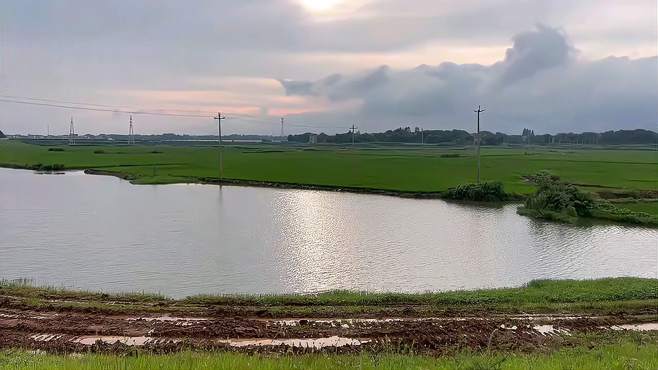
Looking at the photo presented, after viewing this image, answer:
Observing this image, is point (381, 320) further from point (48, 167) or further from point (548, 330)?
point (48, 167)

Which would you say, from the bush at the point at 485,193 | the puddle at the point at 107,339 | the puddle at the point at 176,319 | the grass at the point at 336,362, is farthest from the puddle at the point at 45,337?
the bush at the point at 485,193

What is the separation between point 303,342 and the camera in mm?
9016

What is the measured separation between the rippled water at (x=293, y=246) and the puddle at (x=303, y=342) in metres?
5.03

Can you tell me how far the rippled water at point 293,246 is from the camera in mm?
15242

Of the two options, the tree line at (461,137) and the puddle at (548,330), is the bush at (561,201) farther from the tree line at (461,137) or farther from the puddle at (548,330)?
the tree line at (461,137)

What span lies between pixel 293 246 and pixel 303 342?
34.8 ft

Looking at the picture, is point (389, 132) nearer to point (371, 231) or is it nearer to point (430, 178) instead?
point (430, 178)

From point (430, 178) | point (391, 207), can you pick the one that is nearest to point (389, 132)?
point (430, 178)

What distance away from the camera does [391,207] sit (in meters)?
32.0

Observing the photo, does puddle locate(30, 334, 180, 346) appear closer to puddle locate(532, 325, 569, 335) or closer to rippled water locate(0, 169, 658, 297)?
rippled water locate(0, 169, 658, 297)

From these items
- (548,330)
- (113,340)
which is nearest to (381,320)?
(548,330)

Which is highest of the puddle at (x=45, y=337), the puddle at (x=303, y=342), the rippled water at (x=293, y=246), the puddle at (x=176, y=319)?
the puddle at (x=45, y=337)

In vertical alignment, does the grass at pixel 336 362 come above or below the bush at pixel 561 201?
above

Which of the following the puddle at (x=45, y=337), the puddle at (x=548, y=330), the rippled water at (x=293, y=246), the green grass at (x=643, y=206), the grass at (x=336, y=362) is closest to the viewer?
the grass at (x=336, y=362)
